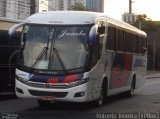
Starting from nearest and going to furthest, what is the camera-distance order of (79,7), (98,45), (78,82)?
(78,82) < (98,45) < (79,7)

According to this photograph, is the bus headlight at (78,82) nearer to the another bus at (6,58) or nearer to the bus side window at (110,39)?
the bus side window at (110,39)

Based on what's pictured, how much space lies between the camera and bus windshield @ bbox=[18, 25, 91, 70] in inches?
650

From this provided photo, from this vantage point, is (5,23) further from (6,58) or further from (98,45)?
(98,45)

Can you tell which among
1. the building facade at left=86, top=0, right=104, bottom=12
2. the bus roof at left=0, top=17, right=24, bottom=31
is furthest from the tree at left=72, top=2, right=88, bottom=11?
the bus roof at left=0, top=17, right=24, bottom=31

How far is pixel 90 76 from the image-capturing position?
54.5 ft

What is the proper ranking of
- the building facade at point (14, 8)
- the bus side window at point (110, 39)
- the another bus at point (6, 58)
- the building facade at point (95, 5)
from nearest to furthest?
the bus side window at point (110, 39)
the another bus at point (6, 58)
the building facade at point (14, 8)
the building facade at point (95, 5)

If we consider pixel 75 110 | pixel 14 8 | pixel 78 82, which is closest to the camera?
pixel 78 82

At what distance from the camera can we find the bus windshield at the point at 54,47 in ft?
54.1

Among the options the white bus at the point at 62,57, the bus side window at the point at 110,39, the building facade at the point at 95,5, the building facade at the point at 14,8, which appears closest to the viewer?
the white bus at the point at 62,57

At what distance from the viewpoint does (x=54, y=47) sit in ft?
54.6

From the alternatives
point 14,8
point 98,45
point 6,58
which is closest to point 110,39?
point 98,45

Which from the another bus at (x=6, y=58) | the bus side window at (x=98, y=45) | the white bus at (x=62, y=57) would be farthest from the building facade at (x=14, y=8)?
the white bus at (x=62, y=57)

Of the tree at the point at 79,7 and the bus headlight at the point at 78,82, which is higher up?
the tree at the point at 79,7

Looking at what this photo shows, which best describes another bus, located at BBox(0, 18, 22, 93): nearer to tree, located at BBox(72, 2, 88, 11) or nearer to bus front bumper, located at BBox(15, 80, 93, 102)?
bus front bumper, located at BBox(15, 80, 93, 102)
